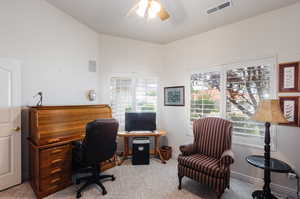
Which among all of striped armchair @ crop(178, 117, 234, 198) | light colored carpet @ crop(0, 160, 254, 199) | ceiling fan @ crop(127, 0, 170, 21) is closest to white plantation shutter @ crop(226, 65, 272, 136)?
striped armchair @ crop(178, 117, 234, 198)

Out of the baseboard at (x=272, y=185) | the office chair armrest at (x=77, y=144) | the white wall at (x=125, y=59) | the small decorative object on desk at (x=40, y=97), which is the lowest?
the baseboard at (x=272, y=185)

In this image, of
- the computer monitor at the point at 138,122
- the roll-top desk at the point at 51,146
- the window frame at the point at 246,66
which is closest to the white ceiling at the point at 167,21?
the window frame at the point at 246,66

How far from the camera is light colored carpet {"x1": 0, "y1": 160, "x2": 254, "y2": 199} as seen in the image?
7.73ft

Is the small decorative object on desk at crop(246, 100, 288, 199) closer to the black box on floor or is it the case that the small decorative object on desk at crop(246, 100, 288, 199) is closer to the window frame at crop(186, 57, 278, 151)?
the window frame at crop(186, 57, 278, 151)

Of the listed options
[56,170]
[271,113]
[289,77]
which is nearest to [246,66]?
[289,77]

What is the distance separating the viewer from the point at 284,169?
6.63 feet

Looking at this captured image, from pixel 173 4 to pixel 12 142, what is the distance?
11.2ft

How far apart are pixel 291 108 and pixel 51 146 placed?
3.68m

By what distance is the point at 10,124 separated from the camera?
2.50 m

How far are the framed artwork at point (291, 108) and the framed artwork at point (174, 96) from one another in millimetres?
1897

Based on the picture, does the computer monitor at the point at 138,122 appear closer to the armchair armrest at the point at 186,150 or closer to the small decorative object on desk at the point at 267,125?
the armchair armrest at the point at 186,150

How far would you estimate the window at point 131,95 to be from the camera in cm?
394

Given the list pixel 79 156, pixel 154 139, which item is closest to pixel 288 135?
pixel 154 139

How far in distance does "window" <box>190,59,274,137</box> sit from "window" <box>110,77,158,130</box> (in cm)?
122
